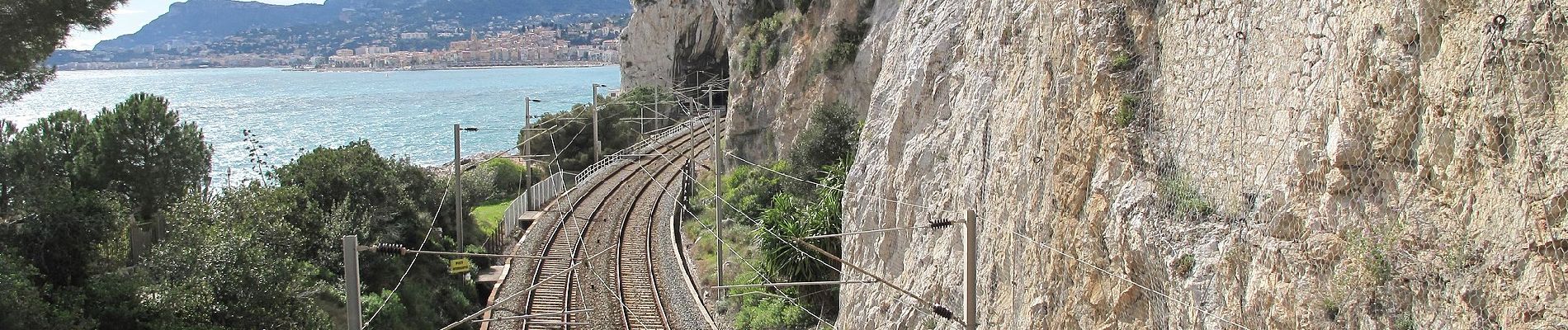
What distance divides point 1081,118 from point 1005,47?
2803 millimetres

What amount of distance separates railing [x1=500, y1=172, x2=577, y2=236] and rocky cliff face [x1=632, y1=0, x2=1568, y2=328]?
2350cm

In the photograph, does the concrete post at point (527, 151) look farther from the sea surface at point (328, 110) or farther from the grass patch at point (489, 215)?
the sea surface at point (328, 110)

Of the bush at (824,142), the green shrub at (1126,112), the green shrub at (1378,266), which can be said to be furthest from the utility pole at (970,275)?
the bush at (824,142)

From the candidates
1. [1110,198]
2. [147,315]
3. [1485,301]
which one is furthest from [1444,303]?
[147,315]

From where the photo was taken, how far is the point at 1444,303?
619 cm

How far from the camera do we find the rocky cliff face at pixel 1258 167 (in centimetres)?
589

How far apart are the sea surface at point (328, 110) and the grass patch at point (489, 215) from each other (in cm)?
1471

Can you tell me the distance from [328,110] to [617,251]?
343 ft

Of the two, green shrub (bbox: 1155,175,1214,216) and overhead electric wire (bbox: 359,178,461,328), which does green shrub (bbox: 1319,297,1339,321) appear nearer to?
green shrub (bbox: 1155,175,1214,216)

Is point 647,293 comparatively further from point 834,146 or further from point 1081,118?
point 1081,118

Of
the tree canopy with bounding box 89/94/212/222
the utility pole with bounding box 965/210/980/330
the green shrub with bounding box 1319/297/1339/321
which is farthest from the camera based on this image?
the tree canopy with bounding box 89/94/212/222

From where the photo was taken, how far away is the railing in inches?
1417

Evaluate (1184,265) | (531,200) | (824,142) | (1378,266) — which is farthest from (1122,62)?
(531,200)

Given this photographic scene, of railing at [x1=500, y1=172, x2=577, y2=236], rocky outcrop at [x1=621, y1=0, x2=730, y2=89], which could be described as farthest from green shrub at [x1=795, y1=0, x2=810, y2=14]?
rocky outcrop at [x1=621, y1=0, x2=730, y2=89]
